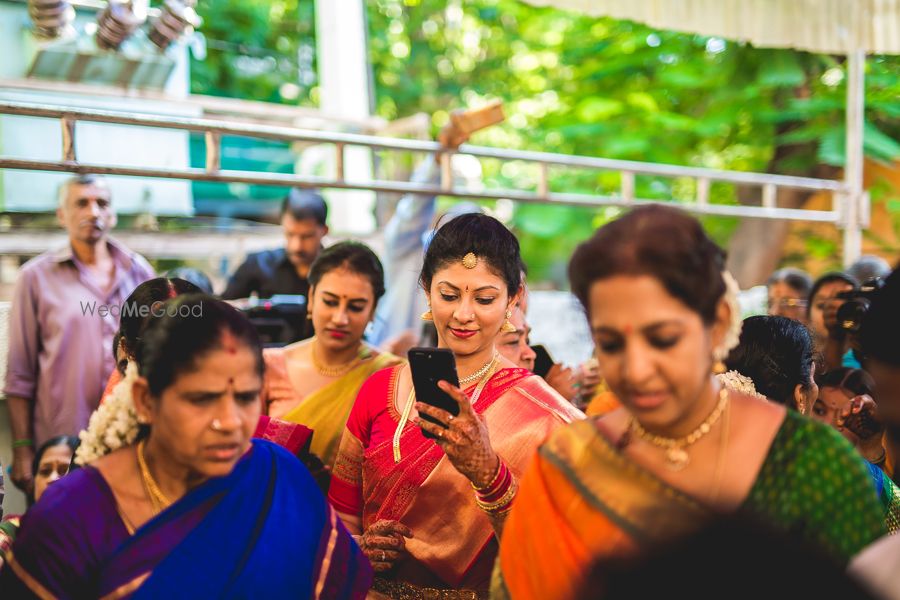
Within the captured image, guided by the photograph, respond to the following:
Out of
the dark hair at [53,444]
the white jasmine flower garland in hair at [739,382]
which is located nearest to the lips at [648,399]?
the white jasmine flower garland in hair at [739,382]

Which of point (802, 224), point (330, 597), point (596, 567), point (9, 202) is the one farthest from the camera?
point (802, 224)

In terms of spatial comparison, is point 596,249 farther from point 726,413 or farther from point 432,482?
point 432,482

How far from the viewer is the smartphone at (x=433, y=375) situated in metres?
2.42

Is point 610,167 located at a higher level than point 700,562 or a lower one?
higher

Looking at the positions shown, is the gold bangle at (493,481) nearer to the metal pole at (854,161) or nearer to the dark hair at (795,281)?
the dark hair at (795,281)

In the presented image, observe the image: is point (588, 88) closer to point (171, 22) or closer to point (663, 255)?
point (171, 22)

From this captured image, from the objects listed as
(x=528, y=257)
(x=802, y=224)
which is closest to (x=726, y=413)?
(x=802, y=224)

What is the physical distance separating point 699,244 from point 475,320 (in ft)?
3.70

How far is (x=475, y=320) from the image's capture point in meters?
2.85

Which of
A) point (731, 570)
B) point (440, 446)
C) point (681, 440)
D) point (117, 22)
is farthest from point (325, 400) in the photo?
point (117, 22)

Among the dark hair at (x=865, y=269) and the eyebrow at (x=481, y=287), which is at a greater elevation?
the eyebrow at (x=481, y=287)

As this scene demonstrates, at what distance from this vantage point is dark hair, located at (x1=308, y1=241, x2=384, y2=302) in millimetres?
3607

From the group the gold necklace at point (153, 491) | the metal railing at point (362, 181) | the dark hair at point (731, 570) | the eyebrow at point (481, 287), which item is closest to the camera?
the dark hair at point (731, 570)

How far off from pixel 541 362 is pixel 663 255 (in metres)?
2.19
